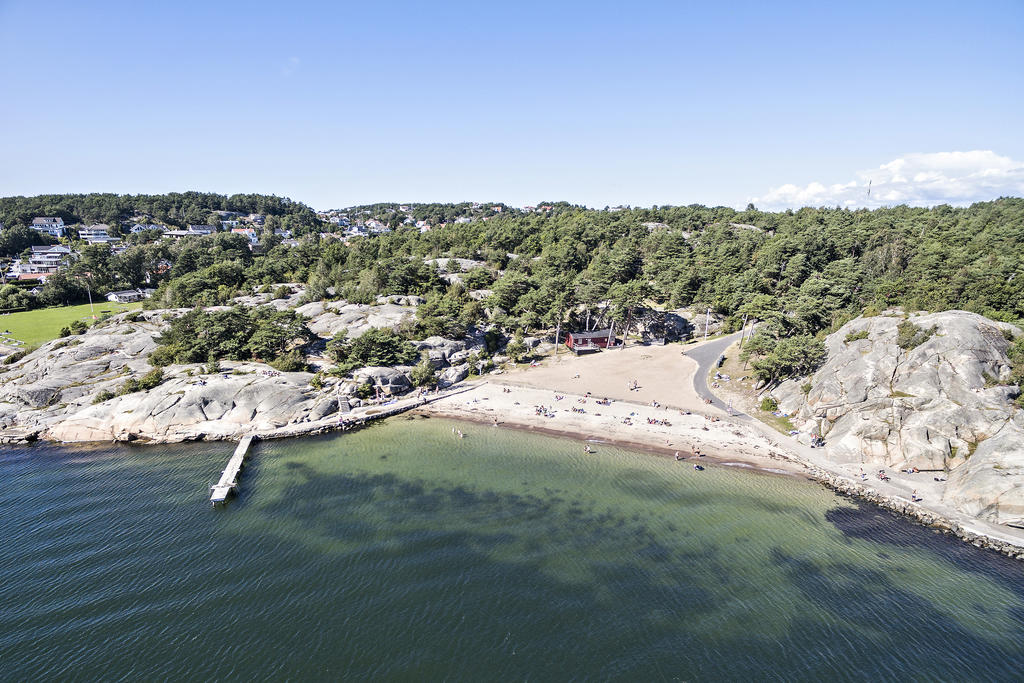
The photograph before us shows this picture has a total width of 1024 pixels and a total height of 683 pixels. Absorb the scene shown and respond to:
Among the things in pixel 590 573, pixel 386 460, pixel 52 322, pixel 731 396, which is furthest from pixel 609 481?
pixel 52 322

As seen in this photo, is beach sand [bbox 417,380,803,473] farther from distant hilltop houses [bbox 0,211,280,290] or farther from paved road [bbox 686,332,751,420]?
distant hilltop houses [bbox 0,211,280,290]

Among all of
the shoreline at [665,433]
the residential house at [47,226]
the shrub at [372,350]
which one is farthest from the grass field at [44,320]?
the residential house at [47,226]

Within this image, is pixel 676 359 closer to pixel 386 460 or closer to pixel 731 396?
pixel 731 396

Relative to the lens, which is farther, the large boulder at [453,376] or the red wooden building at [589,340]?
the red wooden building at [589,340]

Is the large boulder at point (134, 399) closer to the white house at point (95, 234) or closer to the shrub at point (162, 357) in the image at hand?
the shrub at point (162, 357)

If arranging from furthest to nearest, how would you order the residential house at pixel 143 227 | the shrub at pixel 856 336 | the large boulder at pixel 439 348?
the residential house at pixel 143 227
the large boulder at pixel 439 348
the shrub at pixel 856 336

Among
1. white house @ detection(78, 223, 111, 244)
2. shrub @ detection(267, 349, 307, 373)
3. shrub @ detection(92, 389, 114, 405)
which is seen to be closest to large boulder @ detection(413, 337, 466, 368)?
shrub @ detection(267, 349, 307, 373)
